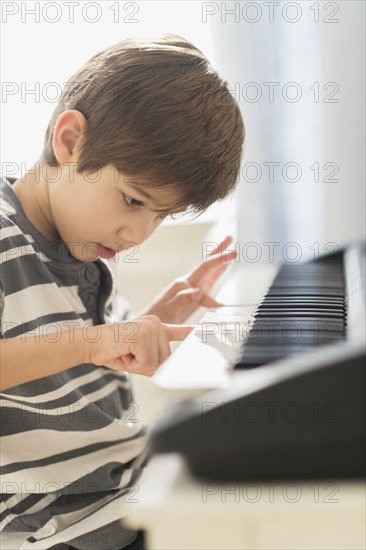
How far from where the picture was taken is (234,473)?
380mm

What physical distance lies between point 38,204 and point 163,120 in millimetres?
207

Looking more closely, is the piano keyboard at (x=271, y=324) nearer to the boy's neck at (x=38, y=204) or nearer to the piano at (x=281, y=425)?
the piano at (x=281, y=425)

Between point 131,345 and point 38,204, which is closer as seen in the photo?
point 131,345

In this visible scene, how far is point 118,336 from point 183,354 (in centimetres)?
11

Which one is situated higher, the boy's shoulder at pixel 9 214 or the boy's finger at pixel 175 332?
the boy's shoulder at pixel 9 214

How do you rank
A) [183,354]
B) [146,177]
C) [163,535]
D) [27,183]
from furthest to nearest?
[27,183] → [146,177] → [183,354] → [163,535]

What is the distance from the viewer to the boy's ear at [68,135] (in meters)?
0.89

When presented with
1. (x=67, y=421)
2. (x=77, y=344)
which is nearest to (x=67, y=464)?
(x=67, y=421)

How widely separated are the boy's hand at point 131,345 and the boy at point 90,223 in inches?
5.4

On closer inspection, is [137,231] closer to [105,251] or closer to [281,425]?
[105,251]

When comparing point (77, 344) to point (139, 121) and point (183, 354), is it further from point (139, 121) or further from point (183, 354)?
point (139, 121)

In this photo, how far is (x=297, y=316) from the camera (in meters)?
0.72

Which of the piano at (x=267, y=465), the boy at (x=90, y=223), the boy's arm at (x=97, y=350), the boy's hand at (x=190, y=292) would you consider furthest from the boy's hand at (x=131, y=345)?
the boy's hand at (x=190, y=292)

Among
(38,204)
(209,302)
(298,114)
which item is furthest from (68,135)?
(298,114)
